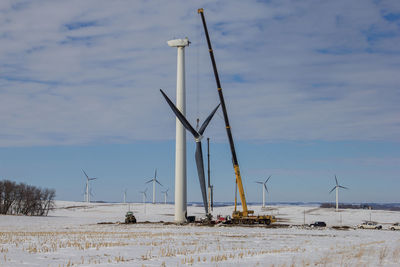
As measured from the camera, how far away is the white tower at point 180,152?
246 ft

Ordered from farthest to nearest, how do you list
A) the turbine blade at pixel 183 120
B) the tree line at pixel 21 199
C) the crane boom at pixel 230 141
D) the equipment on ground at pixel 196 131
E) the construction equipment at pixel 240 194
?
the tree line at pixel 21 199 < the turbine blade at pixel 183 120 < the equipment on ground at pixel 196 131 < the crane boom at pixel 230 141 < the construction equipment at pixel 240 194

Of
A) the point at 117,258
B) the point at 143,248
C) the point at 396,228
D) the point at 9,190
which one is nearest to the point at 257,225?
the point at 396,228

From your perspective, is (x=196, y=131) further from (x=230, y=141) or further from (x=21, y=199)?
(x=21, y=199)

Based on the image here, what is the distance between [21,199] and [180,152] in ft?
211

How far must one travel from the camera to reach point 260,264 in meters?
22.5

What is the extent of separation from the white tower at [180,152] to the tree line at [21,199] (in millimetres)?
59146

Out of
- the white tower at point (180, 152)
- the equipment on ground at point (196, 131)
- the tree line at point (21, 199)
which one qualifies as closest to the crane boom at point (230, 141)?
the equipment on ground at point (196, 131)

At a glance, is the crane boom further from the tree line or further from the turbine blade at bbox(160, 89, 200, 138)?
the tree line

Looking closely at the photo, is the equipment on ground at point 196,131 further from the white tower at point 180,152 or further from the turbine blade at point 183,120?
the white tower at point 180,152

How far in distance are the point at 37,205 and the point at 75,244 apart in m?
97.6

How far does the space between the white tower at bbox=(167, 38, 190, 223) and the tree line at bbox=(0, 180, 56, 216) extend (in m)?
59.1

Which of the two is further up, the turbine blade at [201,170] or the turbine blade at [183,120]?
the turbine blade at [183,120]

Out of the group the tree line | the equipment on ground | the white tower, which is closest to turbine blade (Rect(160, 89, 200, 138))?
the equipment on ground

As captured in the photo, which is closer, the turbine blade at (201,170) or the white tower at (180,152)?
the turbine blade at (201,170)
